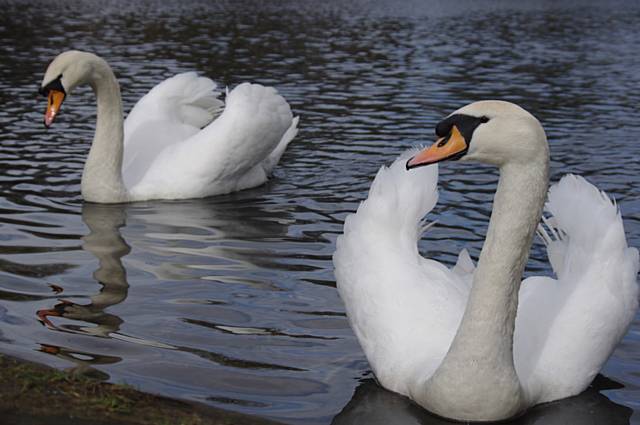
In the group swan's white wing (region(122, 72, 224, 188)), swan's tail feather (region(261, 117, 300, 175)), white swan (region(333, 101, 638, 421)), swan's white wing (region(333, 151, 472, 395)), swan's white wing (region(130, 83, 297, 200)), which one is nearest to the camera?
white swan (region(333, 101, 638, 421))

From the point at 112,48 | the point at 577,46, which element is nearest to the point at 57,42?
the point at 112,48

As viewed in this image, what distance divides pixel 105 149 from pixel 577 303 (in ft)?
17.0

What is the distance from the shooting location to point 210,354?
19.3 ft

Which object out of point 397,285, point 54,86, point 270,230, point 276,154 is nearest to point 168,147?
point 276,154

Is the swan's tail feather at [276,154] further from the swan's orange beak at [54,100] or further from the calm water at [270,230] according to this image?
the swan's orange beak at [54,100]

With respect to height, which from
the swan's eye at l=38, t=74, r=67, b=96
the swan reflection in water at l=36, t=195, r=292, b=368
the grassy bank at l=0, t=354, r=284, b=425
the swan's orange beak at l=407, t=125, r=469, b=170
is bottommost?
the swan reflection in water at l=36, t=195, r=292, b=368

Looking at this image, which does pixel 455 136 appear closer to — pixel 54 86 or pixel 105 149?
pixel 54 86

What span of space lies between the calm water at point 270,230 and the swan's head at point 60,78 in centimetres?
83

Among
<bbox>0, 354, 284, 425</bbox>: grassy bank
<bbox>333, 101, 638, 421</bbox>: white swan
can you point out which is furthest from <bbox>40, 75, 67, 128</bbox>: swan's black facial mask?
<bbox>0, 354, 284, 425</bbox>: grassy bank

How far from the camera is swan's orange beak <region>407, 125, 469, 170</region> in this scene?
4406mm

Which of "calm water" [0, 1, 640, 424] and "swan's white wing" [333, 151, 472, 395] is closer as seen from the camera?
→ "swan's white wing" [333, 151, 472, 395]

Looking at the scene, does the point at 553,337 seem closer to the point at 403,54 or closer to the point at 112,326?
the point at 112,326

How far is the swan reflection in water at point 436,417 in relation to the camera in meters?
5.08

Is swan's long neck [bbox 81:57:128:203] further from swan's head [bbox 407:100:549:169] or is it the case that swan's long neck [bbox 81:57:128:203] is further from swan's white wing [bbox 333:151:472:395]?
swan's head [bbox 407:100:549:169]
